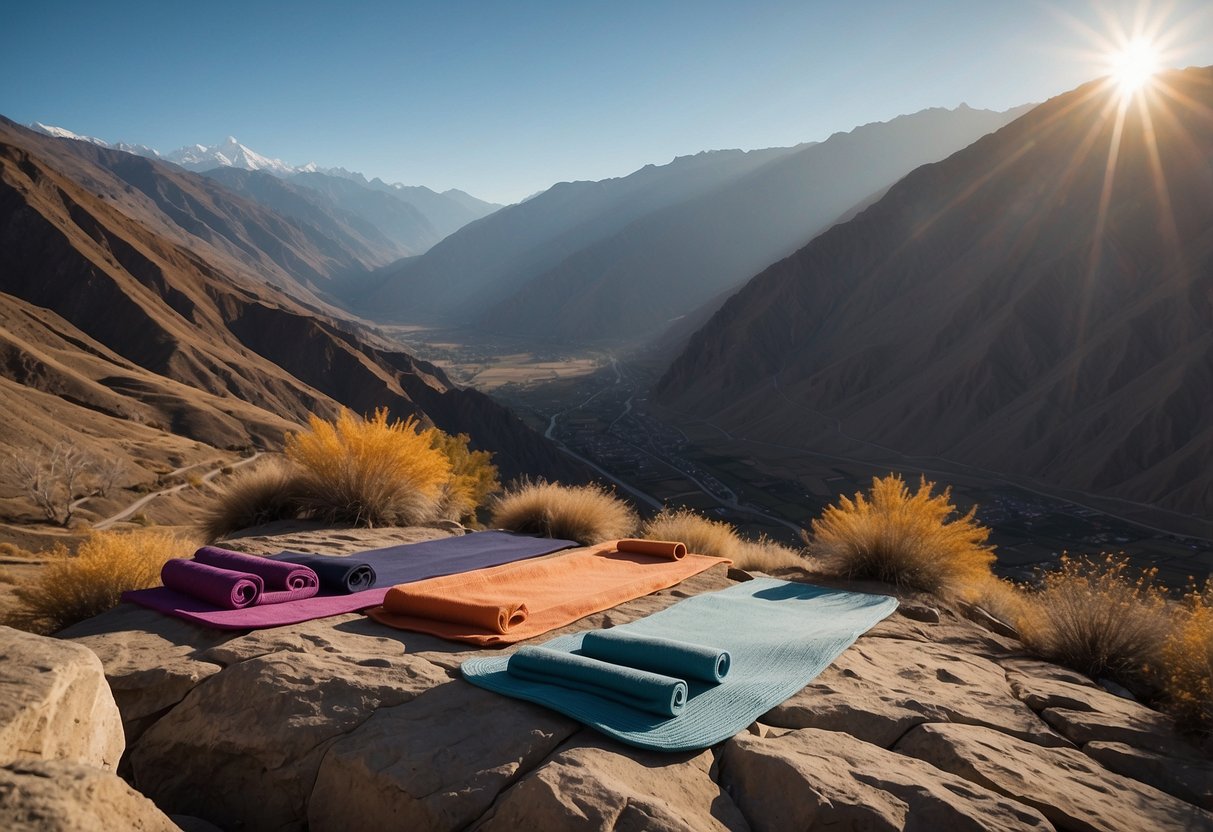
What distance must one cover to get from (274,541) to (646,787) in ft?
19.9

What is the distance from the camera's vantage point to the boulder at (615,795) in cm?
300

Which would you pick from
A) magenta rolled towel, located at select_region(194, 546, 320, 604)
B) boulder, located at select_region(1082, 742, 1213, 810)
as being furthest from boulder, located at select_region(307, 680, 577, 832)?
→ boulder, located at select_region(1082, 742, 1213, 810)

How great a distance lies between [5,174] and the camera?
6003 centimetres

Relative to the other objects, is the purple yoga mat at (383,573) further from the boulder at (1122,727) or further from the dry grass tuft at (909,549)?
the boulder at (1122,727)

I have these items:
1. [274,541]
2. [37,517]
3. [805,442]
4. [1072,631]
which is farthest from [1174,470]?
[37,517]

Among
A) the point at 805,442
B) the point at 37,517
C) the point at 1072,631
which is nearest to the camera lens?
the point at 1072,631

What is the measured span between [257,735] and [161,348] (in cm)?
5687

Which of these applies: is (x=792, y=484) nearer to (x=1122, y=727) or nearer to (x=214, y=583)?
(x=1122, y=727)

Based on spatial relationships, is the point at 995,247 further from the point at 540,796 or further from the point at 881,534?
the point at 540,796

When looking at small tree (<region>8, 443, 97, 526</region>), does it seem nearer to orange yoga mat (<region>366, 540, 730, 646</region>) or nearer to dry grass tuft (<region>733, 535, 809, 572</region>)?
orange yoga mat (<region>366, 540, 730, 646</region>)

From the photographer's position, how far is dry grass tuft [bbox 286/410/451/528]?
9.74 meters

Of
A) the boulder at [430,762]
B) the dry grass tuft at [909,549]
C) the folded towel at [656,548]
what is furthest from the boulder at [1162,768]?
the folded towel at [656,548]

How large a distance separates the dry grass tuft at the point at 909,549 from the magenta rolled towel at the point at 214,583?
598cm

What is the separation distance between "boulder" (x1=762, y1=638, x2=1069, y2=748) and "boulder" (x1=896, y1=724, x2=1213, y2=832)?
0.13 m
